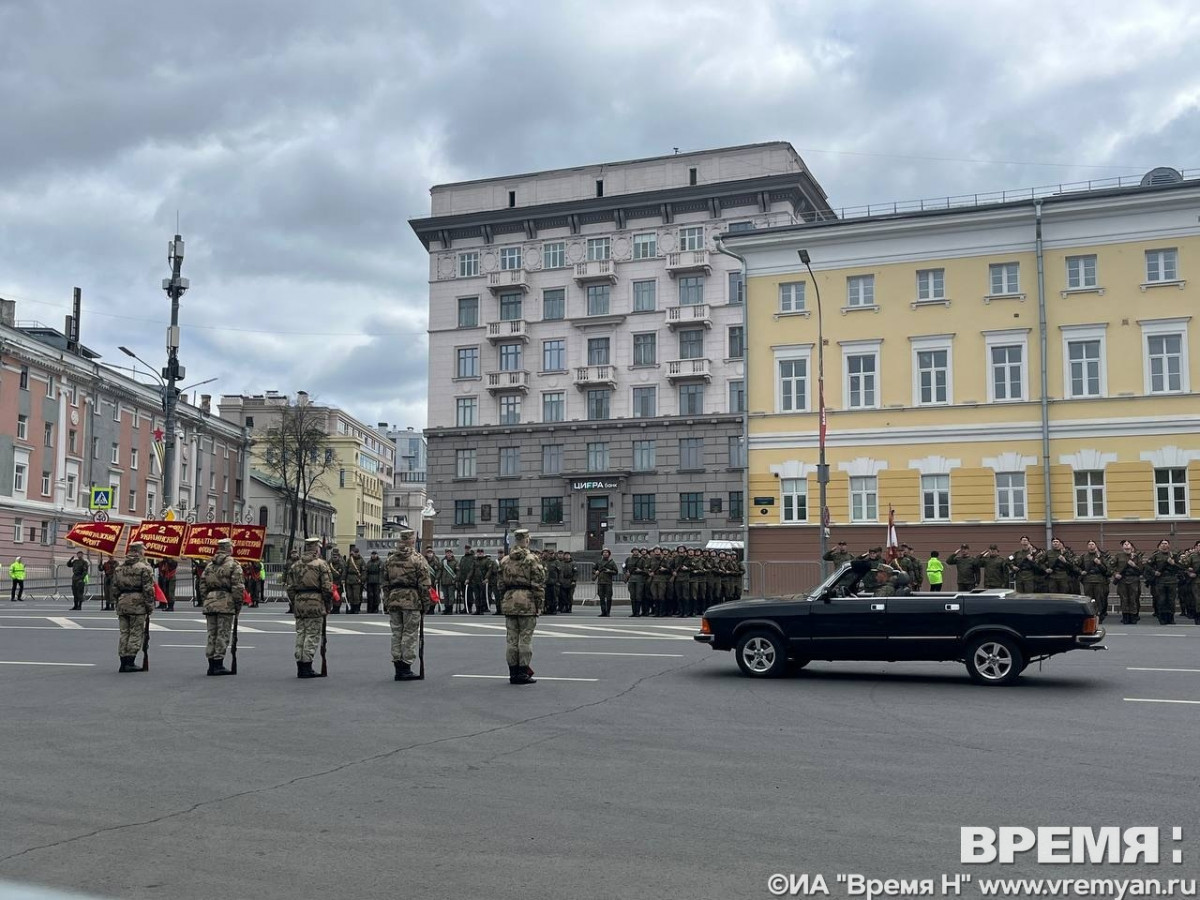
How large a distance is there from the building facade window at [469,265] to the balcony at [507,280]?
4.82 feet

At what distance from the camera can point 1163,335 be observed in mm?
35656

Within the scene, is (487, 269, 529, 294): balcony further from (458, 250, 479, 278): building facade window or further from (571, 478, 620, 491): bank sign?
(571, 478, 620, 491): bank sign

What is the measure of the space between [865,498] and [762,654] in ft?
83.2

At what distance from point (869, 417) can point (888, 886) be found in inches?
1355

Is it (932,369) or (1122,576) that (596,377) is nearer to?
(932,369)

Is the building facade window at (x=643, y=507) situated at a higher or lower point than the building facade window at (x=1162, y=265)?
lower

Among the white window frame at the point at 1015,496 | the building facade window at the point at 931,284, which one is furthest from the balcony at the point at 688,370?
the white window frame at the point at 1015,496

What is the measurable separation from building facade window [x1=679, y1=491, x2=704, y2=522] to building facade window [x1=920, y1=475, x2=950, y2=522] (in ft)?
73.4

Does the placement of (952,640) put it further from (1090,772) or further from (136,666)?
(136,666)

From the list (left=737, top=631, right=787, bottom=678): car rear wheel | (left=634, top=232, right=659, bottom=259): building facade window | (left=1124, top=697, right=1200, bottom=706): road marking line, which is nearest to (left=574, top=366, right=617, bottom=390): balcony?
(left=634, top=232, right=659, bottom=259): building facade window

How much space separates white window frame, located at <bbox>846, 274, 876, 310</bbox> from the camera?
3947 cm

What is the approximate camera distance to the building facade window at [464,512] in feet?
212

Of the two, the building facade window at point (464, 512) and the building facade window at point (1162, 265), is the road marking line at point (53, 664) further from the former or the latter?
the building facade window at point (464, 512)

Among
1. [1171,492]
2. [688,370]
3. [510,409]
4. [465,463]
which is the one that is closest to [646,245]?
[688,370]
